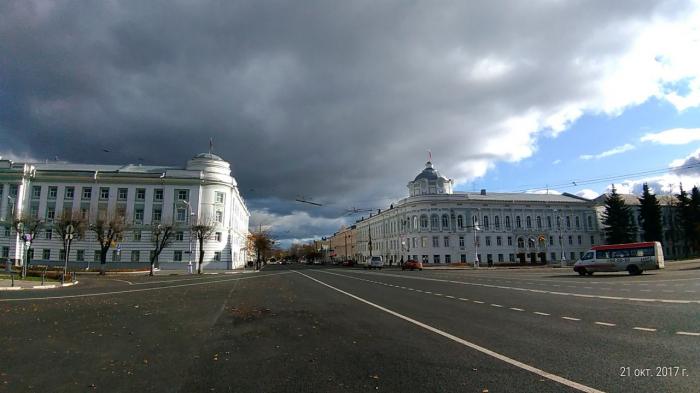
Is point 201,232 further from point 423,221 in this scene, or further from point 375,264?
point 423,221

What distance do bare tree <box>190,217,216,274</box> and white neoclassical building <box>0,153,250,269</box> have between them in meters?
0.89

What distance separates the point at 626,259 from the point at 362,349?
3221 centimetres

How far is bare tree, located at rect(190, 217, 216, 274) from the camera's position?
52.3 m

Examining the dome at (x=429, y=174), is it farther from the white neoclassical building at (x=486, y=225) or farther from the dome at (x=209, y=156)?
the dome at (x=209, y=156)

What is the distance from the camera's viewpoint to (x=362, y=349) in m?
7.51

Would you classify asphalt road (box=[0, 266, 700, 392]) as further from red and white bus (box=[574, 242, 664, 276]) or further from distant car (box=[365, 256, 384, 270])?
distant car (box=[365, 256, 384, 270])

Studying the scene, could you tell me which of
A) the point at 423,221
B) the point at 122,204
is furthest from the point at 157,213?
the point at 423,221

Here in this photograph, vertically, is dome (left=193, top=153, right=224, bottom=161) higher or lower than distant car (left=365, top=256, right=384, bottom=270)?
higher

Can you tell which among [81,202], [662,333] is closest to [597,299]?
[662,333]

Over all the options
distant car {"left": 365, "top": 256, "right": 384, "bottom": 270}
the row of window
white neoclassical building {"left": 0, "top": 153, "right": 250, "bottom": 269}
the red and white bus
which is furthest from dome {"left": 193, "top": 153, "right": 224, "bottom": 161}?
the red and white bus

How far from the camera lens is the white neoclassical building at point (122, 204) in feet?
200

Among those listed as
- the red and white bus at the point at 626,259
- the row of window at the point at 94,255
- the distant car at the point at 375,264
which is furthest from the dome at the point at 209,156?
the red and white bus at the point at 626,259

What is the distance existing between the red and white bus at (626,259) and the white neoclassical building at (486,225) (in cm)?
4502

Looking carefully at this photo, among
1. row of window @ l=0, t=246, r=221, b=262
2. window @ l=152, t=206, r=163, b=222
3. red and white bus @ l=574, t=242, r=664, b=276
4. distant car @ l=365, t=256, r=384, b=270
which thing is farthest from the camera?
distant car @ l=365, t=256, r=384, b=270
